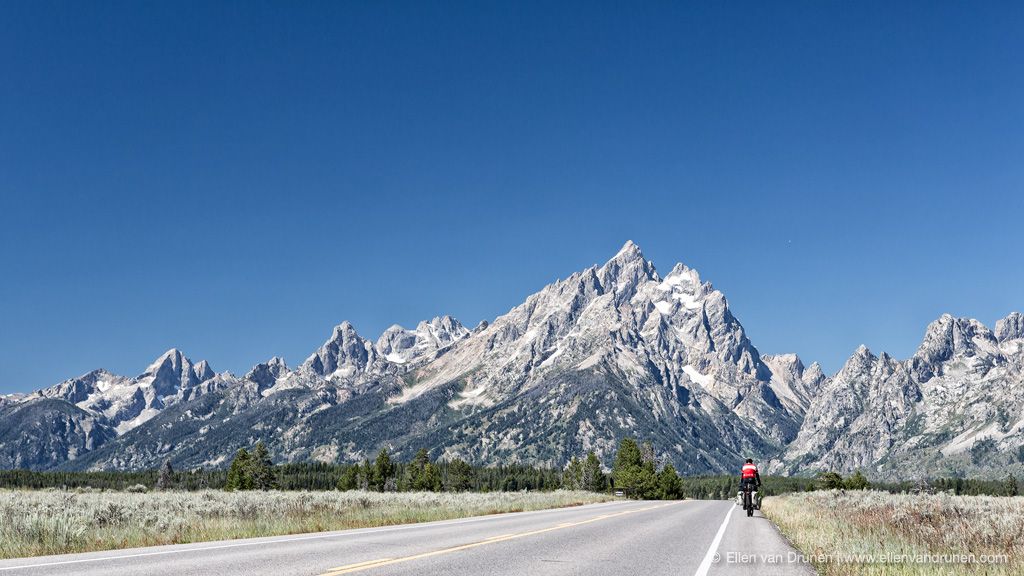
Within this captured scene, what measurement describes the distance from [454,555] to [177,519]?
13524 millimetres

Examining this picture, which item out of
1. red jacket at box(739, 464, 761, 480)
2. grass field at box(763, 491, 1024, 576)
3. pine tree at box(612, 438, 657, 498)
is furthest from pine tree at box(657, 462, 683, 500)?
grass field at box(763, 491, 1024, 576)

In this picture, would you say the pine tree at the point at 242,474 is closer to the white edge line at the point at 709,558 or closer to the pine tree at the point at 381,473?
the pine tree at the point at 381,473

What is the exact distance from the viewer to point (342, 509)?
32625 mm

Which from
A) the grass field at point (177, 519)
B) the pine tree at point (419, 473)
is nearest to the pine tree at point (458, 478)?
the pine tree at point (419, 473)

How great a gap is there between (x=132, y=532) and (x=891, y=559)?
18.8 metres

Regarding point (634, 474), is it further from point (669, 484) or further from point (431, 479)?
point (431, 479)

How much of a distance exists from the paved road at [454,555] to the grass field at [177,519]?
199 centimetres

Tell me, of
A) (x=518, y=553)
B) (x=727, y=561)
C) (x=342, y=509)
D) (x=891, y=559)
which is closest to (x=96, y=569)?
(x=518, y=553)

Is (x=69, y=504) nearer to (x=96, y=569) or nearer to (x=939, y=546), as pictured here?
(x=96, y=569)

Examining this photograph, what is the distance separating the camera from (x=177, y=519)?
79.6 feet

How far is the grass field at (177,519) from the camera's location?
17.8 meters

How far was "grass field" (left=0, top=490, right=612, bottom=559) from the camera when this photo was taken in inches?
703

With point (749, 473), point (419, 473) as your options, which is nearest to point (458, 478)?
point (419, 473)

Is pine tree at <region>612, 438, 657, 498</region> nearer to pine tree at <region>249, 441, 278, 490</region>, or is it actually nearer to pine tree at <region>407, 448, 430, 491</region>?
pine tree at <region>407, 448, 430, 491</region>
